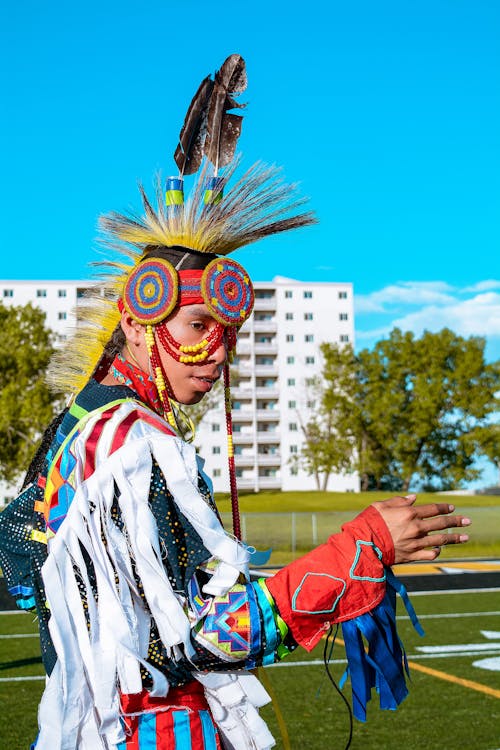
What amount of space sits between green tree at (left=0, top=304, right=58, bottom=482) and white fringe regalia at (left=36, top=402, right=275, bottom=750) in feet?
105

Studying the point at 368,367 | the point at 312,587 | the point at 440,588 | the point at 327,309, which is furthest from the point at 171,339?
the point at 327,309

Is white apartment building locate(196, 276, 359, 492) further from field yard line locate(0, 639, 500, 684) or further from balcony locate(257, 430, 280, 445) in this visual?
field yard line locate(0, 639, 500, 684)

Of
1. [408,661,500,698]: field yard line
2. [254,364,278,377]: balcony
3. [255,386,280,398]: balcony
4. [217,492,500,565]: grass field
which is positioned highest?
[254,364,278,377]: balcony

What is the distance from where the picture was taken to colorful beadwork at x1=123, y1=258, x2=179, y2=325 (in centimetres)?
232

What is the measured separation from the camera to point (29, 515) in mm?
2396

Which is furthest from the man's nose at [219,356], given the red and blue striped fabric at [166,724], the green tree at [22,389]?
the green tree at [22,389]

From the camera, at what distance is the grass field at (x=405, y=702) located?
5.99 meters

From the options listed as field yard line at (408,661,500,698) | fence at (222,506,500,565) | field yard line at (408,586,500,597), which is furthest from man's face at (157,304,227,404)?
fence at (222,506,500,565)

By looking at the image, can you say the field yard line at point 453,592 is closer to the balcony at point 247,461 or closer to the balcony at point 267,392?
the balcony at point 247,461

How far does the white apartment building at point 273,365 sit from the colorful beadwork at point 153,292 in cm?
7674

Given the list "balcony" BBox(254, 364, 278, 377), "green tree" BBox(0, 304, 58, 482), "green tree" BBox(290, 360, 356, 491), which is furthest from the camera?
"balcony" BBox(254, 364, 278, 377)

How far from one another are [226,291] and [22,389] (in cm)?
3372

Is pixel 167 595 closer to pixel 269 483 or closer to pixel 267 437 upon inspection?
pixel 269 483

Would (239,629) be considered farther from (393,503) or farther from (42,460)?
(42,460)
